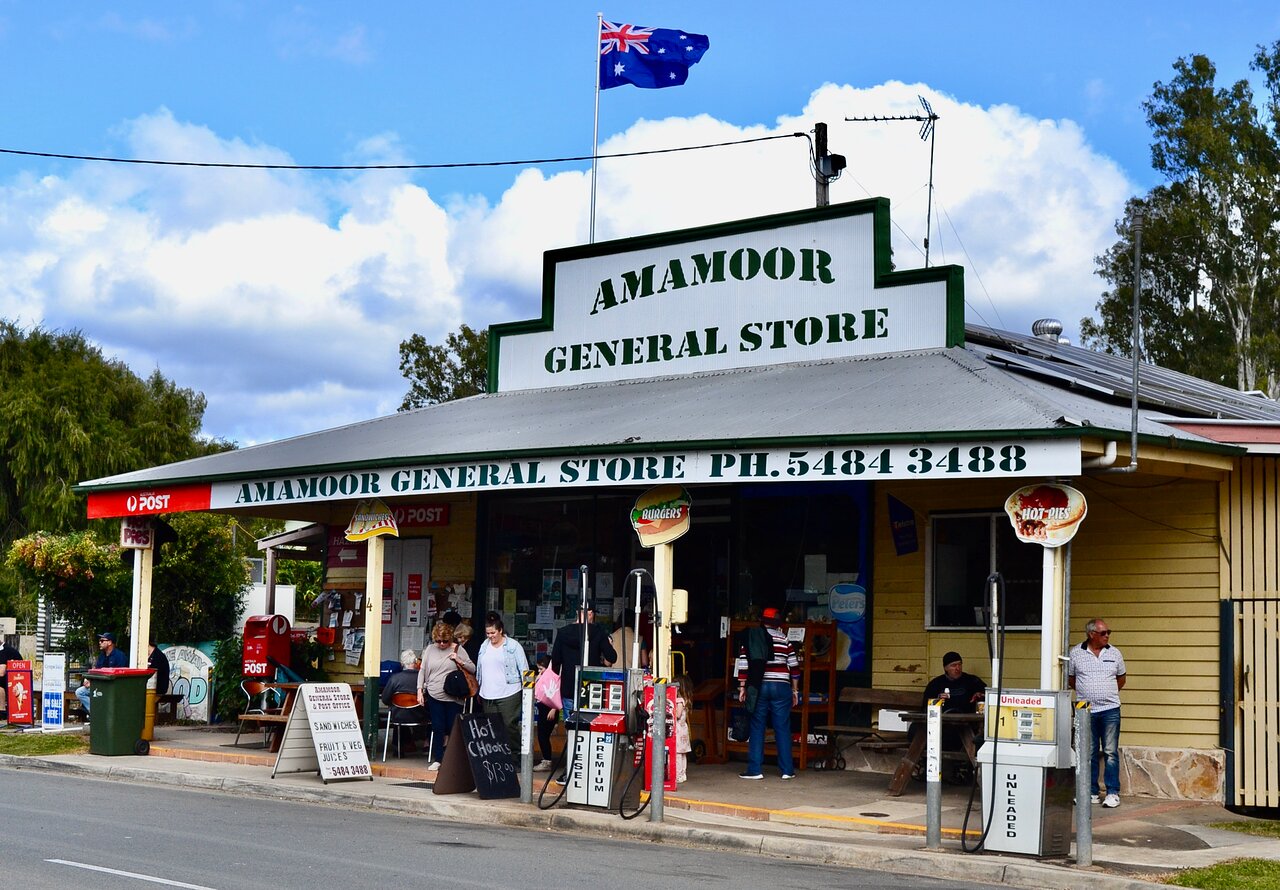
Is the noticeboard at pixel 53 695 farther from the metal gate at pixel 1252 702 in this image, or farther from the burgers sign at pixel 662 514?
the metal gate at pixel 1252 702

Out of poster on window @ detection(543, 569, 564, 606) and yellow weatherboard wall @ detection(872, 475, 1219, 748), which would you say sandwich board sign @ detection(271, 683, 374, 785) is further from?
yellow weatherboard wall @ detection(872, 475, 1219, 748)

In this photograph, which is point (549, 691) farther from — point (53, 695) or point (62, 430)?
point (62, 430)

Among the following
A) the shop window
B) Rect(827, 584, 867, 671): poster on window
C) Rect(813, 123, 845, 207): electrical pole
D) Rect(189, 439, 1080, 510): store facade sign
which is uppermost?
Rect(813, 123, 845, 207): electrical pole

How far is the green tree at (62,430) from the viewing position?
41469 mm

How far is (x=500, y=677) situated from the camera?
50.6 ft

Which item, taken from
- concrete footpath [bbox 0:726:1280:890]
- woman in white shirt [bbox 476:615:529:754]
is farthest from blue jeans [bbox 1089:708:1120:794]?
woman in white shirt [bbox 476:615:529:754]

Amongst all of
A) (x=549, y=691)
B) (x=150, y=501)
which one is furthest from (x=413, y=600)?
(x=549, y=691)

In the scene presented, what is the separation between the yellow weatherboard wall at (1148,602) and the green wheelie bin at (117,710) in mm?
9962

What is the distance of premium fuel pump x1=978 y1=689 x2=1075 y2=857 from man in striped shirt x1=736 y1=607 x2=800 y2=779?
12.5ft

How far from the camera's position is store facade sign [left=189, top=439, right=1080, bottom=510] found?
12.4 m

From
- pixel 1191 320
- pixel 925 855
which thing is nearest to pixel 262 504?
pixel 925 855

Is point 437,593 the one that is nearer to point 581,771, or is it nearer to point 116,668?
point 116,668

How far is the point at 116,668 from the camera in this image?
19250mm

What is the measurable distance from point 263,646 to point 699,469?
31.2 feet
